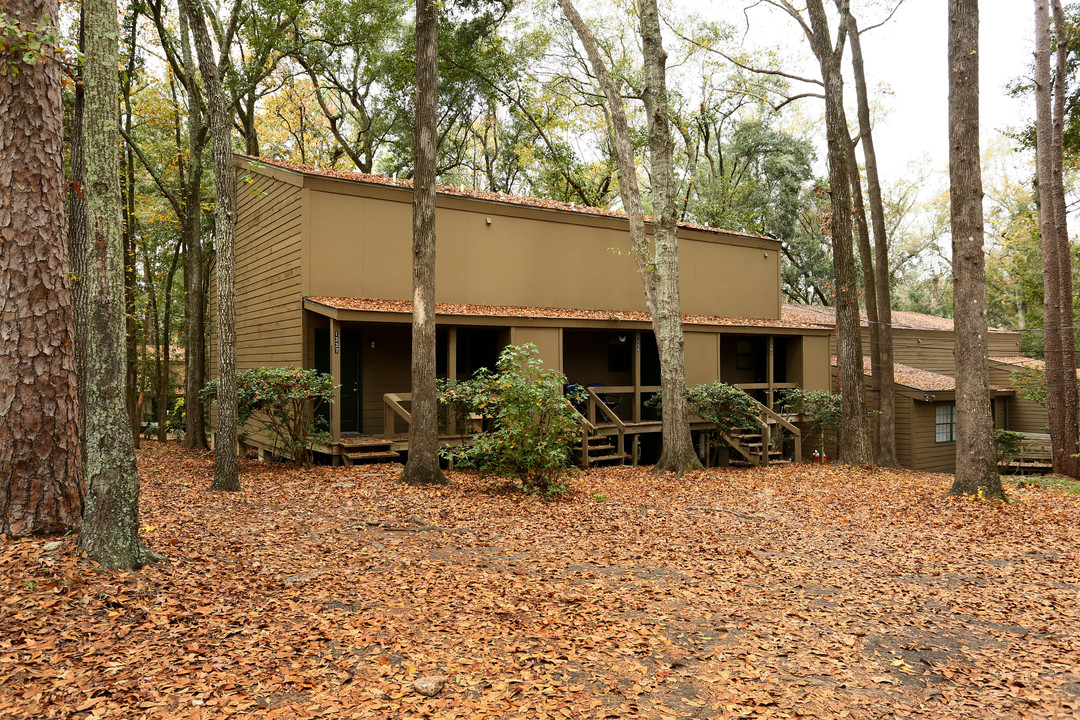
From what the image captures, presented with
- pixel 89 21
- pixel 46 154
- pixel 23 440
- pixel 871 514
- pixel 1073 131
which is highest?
pixel 1073 131

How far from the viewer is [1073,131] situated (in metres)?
15.0

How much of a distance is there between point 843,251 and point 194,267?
14333mm

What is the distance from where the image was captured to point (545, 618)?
14.1 feet

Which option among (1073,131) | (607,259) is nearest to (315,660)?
(607,259)

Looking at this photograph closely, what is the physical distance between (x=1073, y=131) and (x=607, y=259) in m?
11.4

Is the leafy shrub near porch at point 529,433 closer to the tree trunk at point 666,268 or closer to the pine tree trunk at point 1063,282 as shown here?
the tree trunk at point 666,268

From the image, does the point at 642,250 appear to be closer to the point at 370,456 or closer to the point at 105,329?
the point at 370,456

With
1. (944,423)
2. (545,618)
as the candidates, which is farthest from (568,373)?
(944,423)

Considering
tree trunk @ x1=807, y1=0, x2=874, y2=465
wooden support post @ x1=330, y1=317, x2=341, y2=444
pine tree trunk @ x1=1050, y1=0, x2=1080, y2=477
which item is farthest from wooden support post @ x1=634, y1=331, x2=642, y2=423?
pine tree trunk @ x1=1050, y1=0, x2=1080, y2=477

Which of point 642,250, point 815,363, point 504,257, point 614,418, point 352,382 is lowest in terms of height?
point 614,418

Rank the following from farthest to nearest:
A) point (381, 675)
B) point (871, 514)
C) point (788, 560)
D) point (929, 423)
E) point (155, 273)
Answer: point (155, 273) → point (929, 423) → point (871, 514) → point (788, 560) → point (381, 675)

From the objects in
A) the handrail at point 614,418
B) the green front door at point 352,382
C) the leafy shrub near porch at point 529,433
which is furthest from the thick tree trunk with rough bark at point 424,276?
the handrail at point 614,418

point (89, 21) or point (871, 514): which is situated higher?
point (89, 21)

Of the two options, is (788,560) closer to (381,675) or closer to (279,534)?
(381,675)
